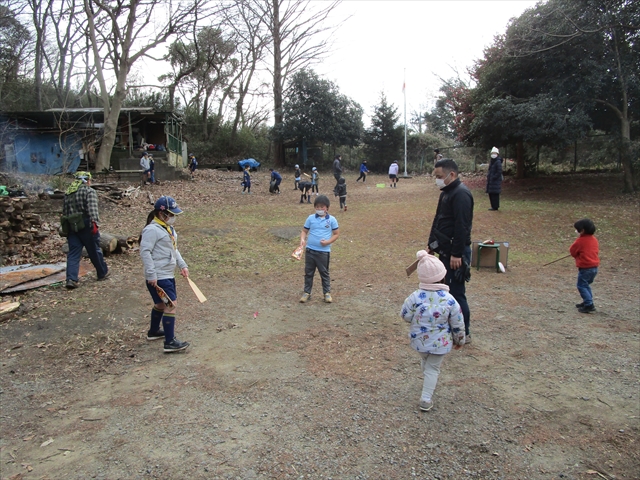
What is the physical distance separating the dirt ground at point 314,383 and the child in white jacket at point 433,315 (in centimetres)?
58

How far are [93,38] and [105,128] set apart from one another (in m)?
4.03

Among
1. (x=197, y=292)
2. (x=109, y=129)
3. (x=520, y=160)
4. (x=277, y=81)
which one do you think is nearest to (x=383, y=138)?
(x=277, y=81)

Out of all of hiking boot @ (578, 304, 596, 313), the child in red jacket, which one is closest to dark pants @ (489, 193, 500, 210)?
the child in red jacket

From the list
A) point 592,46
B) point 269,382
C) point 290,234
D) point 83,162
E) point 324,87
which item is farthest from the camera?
point 324,87

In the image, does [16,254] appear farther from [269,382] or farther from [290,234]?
[269,382]

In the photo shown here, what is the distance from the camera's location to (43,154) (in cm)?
2400

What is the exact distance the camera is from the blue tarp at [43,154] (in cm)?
2336

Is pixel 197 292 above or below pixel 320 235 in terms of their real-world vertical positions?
below

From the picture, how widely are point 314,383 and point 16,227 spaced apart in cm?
853

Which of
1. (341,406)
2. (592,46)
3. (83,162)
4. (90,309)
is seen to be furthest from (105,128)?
(341,406)

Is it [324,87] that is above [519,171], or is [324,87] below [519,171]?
above

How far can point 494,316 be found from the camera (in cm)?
625

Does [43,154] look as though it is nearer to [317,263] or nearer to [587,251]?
[317,263]

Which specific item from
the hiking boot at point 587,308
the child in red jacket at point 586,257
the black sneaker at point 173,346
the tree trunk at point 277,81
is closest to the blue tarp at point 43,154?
the tree trunk at point 277,81
